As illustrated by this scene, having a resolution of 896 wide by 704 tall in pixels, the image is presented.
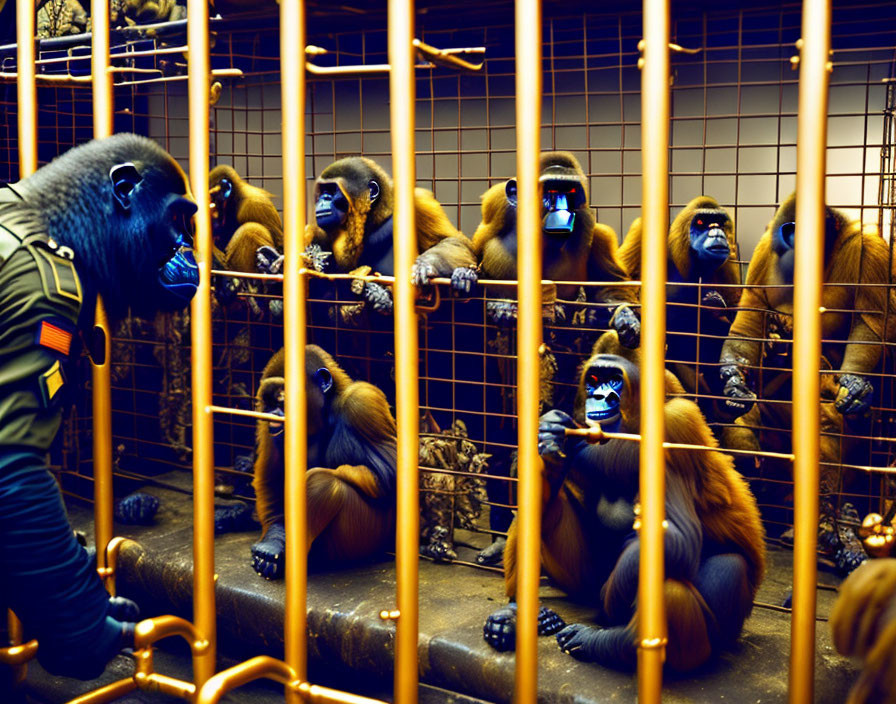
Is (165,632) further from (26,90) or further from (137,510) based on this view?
(137,510)

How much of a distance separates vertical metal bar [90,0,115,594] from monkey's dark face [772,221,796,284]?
237cm

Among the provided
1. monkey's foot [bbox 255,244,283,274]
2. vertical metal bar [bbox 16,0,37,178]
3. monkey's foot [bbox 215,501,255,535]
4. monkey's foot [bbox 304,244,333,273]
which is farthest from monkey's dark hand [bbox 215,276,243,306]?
vertical metal bar [bbox 16,0,37,178]

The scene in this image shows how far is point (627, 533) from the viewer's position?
3023mm

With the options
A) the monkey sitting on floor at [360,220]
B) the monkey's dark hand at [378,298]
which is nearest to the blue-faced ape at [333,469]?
the monkey's dark hand at [378,298]

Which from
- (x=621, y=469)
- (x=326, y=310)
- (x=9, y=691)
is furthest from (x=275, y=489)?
(x=621, y=469)

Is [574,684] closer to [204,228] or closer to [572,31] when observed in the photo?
[204,228]

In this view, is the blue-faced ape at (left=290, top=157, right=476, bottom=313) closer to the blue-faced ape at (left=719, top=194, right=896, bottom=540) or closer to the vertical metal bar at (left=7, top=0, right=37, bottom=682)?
the blue-faced ape at (left=719, top=194, right=896, bottom=540)

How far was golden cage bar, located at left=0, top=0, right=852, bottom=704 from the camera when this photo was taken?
2.03 metres

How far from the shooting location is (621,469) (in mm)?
3006

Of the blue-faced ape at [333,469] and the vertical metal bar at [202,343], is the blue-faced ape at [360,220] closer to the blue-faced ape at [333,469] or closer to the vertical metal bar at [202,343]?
the blue-faced ape at [333,469]

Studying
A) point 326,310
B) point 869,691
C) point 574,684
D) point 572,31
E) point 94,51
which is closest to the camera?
point 869,691

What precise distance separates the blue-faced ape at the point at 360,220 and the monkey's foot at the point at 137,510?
1.16 metres

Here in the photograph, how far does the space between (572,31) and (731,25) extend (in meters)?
0.70

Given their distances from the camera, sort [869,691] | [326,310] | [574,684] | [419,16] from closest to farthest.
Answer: [869,691] → [574,684] → [419,16] → [326,310]
